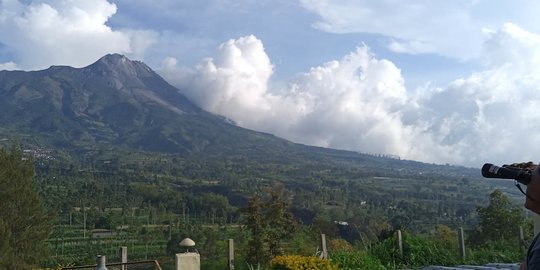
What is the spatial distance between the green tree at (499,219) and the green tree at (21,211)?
650 inches

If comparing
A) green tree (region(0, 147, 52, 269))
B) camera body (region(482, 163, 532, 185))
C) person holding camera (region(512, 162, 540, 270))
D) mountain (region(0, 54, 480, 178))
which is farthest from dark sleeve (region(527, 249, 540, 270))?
mountain (region(0, 54, 480, 178))

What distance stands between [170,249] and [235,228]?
1194cm

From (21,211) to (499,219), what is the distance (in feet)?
59.2

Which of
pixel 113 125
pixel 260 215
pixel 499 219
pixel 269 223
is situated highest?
pixel 113 125

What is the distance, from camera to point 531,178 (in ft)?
5.29

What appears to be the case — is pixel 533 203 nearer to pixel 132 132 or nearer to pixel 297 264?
pixel 297 264

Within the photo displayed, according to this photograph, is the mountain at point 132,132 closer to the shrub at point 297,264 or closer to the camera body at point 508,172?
the shrub at point 297,264

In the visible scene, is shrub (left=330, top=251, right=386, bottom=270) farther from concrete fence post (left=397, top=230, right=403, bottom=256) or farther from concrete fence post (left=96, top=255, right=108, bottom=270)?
concrete fence post (left=96, top=255, right=108, bottom=270)

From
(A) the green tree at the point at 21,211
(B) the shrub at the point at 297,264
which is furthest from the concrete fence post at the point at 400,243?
(A) the green tree at the point at 21,211

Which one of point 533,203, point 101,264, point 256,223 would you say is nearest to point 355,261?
point 101,264

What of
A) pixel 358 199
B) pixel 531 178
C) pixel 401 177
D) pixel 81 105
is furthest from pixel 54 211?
pixel 81 105

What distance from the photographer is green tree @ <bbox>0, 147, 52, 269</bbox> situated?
21.0 meters

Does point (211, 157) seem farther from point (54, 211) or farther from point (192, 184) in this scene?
point (54, 211)

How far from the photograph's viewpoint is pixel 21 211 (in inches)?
859
